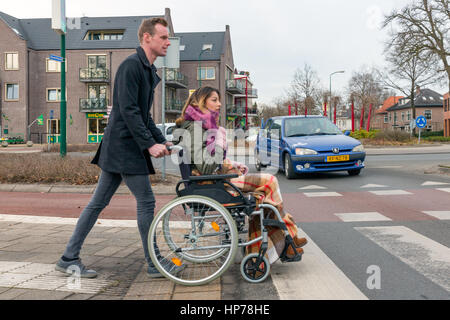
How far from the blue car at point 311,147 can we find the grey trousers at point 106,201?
295 inches

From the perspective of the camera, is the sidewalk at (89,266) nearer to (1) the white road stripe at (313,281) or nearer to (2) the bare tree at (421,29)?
(1) the white road stripe at (313,281)

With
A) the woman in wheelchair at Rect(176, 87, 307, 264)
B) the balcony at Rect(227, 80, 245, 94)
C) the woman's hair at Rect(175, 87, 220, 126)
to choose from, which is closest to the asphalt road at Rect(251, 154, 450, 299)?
the woman in wheelchair at Rect(176, 87, 307, 264)

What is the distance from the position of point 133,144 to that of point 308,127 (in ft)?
28.9

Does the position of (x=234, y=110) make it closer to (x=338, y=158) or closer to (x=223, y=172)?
(x=338, y=158)

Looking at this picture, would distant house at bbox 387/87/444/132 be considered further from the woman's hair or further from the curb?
the woman's hair

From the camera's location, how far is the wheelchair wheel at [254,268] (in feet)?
10.6

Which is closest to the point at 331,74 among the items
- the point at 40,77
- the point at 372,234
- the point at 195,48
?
the point at 195,48

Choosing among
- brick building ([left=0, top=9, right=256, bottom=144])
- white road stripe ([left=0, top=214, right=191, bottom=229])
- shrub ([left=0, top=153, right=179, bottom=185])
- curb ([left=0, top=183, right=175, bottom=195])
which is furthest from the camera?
brick building ([left=0, top=9, right=256, bottom=144])

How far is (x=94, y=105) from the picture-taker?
43719 mm

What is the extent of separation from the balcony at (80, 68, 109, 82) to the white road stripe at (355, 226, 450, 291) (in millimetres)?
41756

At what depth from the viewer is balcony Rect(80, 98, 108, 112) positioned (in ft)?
A: 143

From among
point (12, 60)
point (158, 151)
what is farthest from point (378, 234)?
point (12, 60)

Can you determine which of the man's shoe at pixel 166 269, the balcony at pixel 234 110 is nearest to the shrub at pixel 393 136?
the man's shoe at pixel 166 269
